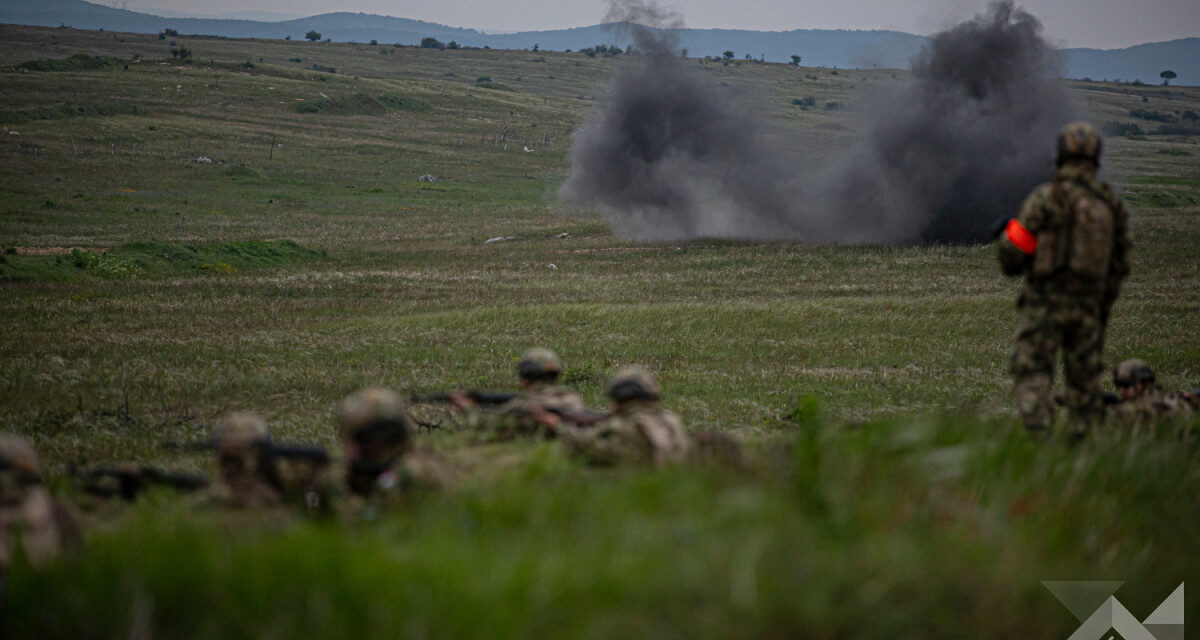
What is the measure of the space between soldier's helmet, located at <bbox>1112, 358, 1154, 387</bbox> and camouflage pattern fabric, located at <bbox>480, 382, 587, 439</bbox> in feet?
17.0

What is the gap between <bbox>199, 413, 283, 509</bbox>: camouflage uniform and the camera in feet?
16.7

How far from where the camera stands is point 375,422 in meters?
5.05

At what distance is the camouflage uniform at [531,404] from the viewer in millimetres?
7059

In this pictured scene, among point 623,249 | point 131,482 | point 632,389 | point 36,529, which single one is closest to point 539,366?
point 632,389

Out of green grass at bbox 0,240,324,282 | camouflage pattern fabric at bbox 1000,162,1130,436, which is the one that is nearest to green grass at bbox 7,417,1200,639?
camouflage pattern fabric at bbox 1000,162,1130,436

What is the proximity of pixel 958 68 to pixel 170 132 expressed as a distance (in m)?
46.4

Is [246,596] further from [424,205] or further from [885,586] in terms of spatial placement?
[424,205]

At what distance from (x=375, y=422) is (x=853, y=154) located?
1340 inches

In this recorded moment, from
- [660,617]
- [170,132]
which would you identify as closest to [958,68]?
[660,617]

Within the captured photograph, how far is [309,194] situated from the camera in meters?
46.3

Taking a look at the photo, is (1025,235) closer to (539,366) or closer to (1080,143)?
(1080,143)

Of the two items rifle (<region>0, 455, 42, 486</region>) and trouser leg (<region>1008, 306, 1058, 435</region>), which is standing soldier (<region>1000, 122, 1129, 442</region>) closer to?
trouser leg (<region>1008, 306, 1058, 435</region>)

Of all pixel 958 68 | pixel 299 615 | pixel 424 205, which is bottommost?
pixel 424 205

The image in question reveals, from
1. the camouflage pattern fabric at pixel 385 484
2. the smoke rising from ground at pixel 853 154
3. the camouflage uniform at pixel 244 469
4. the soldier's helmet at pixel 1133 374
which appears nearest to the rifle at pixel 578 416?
the camouflage pattern fabric at pixel 385 484
